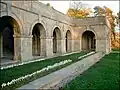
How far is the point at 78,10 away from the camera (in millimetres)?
45656

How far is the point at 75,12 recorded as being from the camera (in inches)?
1745

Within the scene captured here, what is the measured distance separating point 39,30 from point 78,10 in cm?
2908

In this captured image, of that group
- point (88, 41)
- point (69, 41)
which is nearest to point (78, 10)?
point (88, 41)

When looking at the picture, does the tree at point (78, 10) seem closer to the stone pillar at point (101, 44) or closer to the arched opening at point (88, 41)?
the arched opening at point (88, 41)

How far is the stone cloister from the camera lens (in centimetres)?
1326

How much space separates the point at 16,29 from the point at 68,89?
7645 millimetres

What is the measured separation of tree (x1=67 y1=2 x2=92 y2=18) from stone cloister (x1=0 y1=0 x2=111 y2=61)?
40.6 feet

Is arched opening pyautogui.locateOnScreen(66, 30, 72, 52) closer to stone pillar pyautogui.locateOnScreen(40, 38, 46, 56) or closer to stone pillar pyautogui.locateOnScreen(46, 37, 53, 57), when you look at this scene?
stone pillar pyautogui.locateOnScreen(46, 37, 53, 57)

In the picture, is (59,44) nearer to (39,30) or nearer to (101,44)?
(39,30)

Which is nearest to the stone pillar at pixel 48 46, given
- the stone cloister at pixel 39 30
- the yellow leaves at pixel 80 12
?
the stone cloister at pixel 39 30

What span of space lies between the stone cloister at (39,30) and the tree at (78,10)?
12.4 metres

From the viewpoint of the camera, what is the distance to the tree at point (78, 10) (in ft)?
140

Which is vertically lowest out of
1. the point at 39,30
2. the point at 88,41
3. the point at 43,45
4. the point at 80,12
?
the point at 43,45

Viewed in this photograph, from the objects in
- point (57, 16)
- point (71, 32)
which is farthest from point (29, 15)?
point (71, 32)
